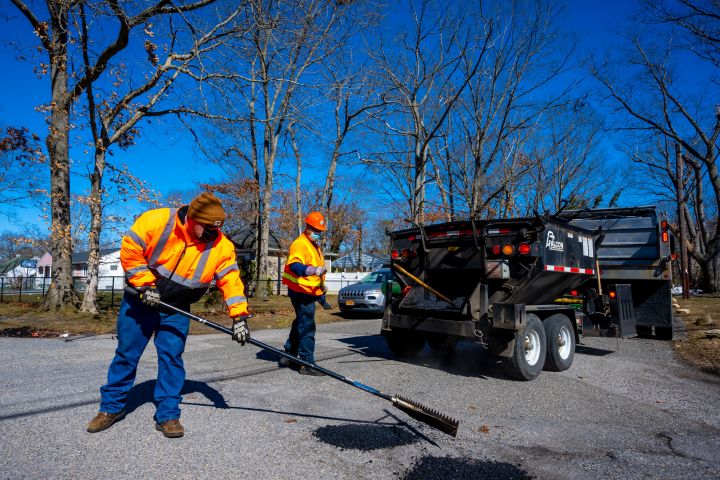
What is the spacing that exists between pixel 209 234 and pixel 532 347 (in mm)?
4309

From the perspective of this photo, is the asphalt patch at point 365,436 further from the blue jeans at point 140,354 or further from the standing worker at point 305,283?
the standing worker at point 305,283

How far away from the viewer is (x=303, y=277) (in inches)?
229

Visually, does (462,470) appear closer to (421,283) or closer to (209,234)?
(209,234)

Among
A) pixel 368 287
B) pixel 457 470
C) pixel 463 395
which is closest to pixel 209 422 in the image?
pixel 457 470

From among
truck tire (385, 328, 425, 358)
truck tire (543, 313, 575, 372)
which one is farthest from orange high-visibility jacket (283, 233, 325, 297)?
truck tire (543, 313, 575, 372)

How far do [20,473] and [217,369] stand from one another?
10.9ft

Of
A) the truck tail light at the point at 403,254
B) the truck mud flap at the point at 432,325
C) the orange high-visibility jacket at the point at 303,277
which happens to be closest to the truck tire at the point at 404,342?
the truck mud flap at the point at 432,325

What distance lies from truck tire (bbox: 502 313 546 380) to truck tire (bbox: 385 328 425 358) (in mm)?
1519

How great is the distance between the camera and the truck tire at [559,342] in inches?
Result: 260

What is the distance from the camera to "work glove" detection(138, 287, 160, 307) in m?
3.54

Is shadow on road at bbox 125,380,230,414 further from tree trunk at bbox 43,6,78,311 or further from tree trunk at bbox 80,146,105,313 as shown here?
tree trunk at bbox 43,6,78,311

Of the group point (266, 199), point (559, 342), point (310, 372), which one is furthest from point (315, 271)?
point (266, 199)

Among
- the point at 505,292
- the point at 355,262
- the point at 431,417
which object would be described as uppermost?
the point at 355,262

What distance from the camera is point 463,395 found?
534 centimetres
